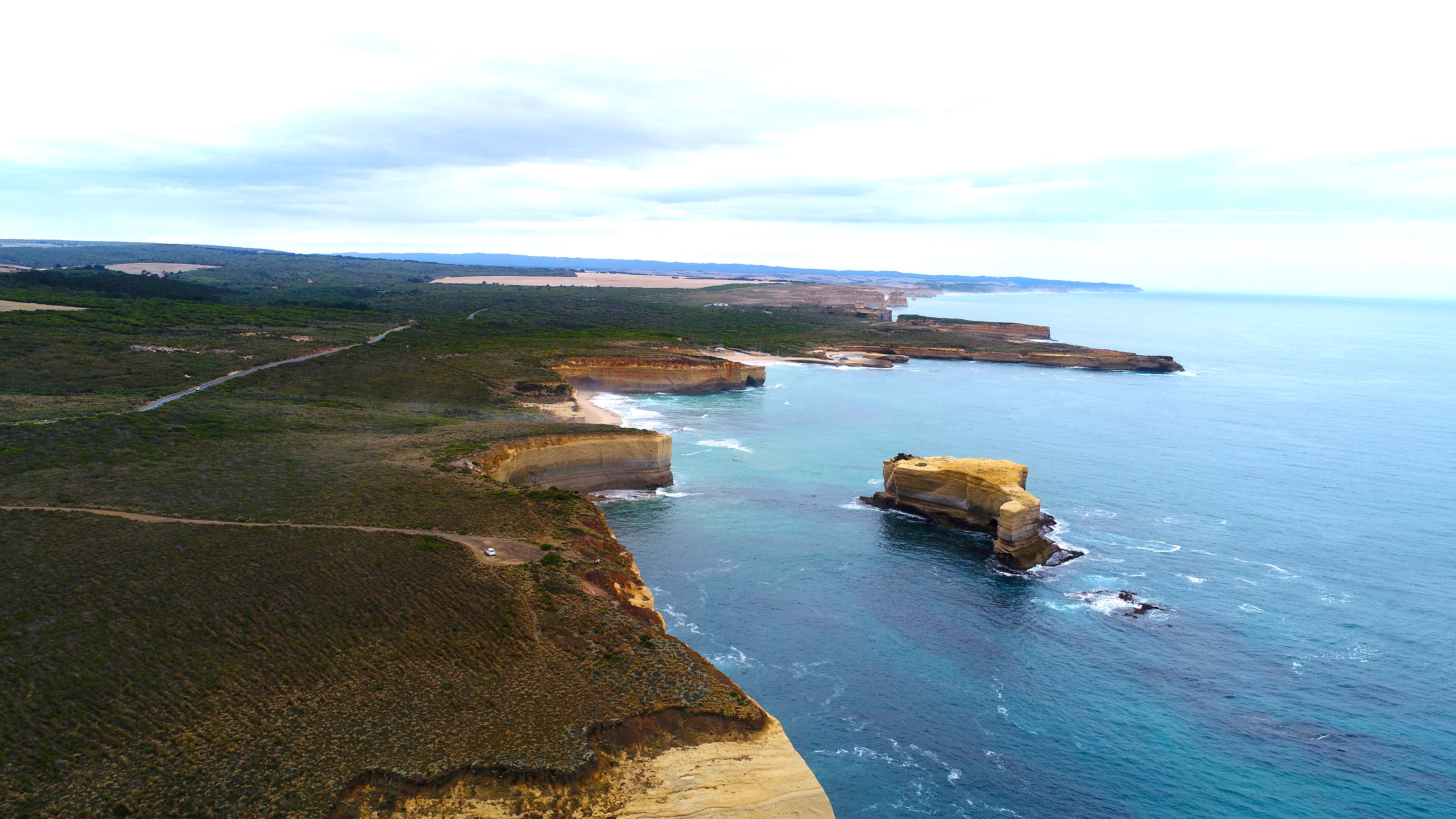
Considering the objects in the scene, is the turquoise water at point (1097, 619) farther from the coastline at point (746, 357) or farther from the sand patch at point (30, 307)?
the sand patch at point (30, 307)

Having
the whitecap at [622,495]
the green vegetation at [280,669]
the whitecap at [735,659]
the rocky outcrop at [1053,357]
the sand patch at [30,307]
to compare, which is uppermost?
the sand patch at [30,307]

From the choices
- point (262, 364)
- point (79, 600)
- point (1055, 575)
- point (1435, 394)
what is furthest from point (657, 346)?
point (1435, 394)

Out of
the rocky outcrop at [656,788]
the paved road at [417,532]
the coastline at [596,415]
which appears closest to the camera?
the rocky outcrop at [656,788]

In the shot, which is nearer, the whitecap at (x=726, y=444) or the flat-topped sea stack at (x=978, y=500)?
the flat-topped sea stack at (x=978, y=500)

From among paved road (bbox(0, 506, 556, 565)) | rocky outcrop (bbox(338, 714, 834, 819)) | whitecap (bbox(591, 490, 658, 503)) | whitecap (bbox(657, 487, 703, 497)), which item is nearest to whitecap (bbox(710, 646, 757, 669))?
paved road (bbox(0, 506, 556, 565))

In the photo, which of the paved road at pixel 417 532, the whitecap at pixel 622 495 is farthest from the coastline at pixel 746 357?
the paved road at pixel 417 532

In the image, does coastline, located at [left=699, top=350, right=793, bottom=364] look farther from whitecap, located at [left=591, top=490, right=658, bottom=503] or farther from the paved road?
the paved road

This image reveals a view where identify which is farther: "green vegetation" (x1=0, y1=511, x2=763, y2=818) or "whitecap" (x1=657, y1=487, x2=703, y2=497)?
"whitecap" (x1=657, y1=487, x2=703, y2=497)

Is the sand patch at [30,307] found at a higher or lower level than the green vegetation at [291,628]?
higher
